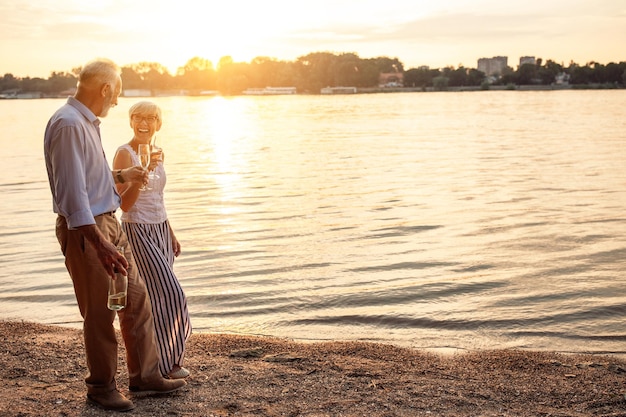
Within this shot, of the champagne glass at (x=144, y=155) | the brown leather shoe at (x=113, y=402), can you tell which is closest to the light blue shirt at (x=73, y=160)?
the champagne glass at (x=144, y=155)

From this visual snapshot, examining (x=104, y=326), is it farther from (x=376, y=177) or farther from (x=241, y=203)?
(x=376, y=177)

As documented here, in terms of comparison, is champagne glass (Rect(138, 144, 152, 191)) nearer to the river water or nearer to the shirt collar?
the shirt collar

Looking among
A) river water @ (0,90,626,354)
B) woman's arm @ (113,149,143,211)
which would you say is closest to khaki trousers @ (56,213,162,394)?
woman's arm @ (113,149,143,211)

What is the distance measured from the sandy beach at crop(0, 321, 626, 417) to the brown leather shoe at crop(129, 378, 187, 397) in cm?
5

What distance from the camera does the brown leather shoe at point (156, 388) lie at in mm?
5156

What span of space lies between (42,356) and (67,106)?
2.42 m

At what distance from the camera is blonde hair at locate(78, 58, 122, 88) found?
Result: 14.8 ft

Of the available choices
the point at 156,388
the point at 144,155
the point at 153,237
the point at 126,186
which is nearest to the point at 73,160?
the point at 144,155

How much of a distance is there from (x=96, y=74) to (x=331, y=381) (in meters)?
2.55

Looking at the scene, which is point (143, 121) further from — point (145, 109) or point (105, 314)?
point (105, 314)

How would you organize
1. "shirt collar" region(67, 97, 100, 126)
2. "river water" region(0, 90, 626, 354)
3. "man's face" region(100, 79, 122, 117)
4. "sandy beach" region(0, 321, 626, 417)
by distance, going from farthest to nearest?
"river water" region(0, 90, 626, 354) < "sandy beach" region(0, 321, 626, 417) < "man's face" region(100, 79, 122, 117) < "shirt collar" region(67, 97, 100, 126)

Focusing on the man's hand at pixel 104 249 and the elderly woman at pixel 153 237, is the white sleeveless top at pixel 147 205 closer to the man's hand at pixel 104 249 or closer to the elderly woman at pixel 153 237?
the elderly woman at pixel 153 237

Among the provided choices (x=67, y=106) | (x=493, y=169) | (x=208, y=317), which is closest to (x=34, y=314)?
(x=208, y=317)

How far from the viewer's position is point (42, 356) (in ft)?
20.0
